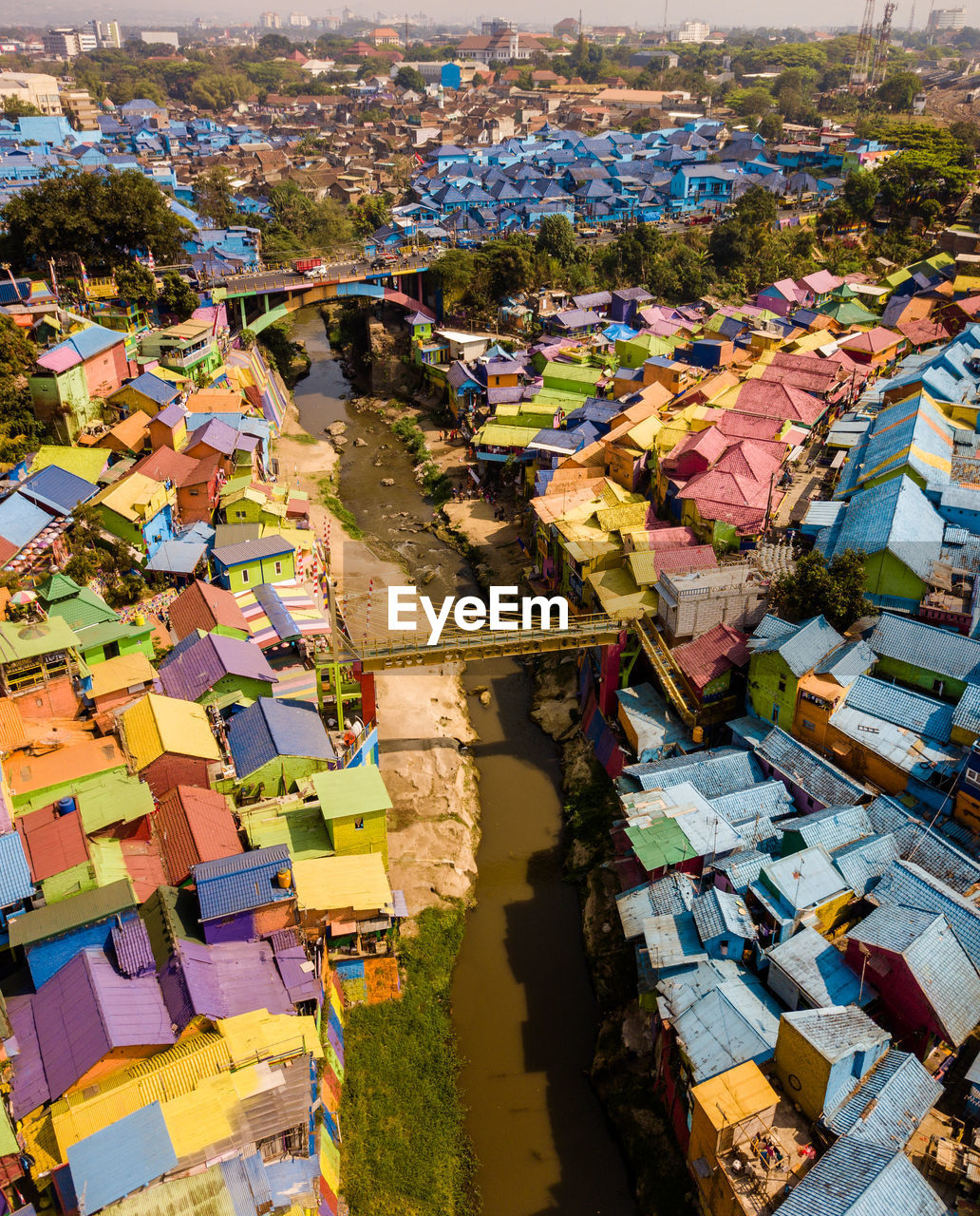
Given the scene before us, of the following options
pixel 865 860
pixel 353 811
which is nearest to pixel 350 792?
pixel 353 811

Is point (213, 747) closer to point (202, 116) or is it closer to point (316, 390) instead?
point (316, 390)

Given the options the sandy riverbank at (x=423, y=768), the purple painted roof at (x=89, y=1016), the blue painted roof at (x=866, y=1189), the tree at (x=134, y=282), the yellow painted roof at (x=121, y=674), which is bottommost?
the sandy riverbank at (x=423, y=768)

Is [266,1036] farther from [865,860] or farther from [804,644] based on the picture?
[804,644]

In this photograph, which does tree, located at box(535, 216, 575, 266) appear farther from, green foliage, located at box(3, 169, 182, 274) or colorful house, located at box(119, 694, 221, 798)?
colorful house, located at box(119, 694, 221, 798)

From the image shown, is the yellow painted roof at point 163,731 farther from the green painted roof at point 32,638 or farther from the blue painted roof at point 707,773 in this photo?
the blue painted roof at point 707,773

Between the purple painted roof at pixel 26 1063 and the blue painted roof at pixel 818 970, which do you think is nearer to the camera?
the purple painted roof at pixel 26 1063

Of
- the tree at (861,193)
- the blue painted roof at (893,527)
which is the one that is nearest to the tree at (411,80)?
the tree at (861,193)

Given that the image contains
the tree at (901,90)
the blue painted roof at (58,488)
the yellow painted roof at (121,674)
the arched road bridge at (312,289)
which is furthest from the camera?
the tree at (901,90)
